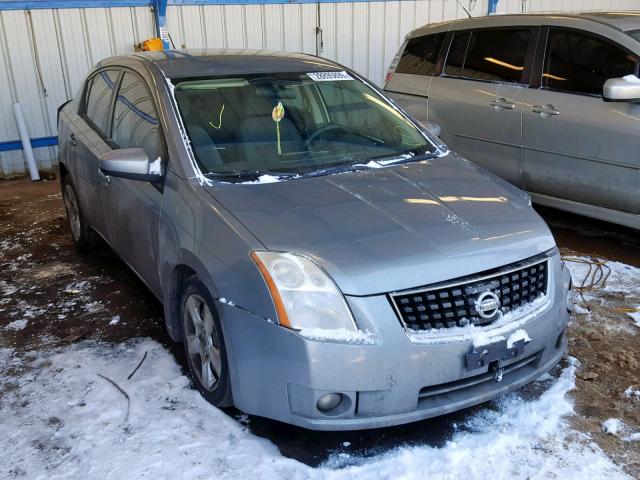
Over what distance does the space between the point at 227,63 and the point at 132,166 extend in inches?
38.3

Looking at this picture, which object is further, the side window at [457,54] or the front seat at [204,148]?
the side window at [457,54]

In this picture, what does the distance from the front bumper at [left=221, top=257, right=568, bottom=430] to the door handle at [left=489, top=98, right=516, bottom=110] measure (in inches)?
122

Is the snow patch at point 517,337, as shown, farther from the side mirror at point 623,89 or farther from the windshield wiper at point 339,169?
the side mirror at point 623,89

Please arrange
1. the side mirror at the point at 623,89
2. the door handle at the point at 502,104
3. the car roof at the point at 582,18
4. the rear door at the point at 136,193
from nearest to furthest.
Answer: the rear door at the point at 136,193 < the side mirror at the point at 623,89 < the car roof at the point at 582,18 < the door handle at the point at 502,104

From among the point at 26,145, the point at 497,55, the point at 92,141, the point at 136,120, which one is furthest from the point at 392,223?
the point at 26,145

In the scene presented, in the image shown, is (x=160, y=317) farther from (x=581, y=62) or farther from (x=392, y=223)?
(x=581, y=62)

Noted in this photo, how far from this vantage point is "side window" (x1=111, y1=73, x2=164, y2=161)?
350cm

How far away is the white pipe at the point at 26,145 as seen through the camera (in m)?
8.03

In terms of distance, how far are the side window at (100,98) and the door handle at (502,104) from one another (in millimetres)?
3087

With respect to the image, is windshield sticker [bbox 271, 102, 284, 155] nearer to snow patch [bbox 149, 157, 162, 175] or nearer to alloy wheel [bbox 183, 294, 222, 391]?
snow patch [bbox 149, 157, 162, 175]

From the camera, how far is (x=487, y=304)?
2615mm

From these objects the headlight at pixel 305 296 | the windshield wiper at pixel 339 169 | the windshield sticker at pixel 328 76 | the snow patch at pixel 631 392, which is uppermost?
the windshield sticker at pixel 328 76

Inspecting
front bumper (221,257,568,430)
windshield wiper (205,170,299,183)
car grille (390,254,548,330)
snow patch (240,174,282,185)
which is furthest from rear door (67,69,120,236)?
car grille (390,254,548,330)

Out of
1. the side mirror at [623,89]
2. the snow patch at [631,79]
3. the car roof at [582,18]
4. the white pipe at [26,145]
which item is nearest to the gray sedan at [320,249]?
the side mirror at [623,89]
